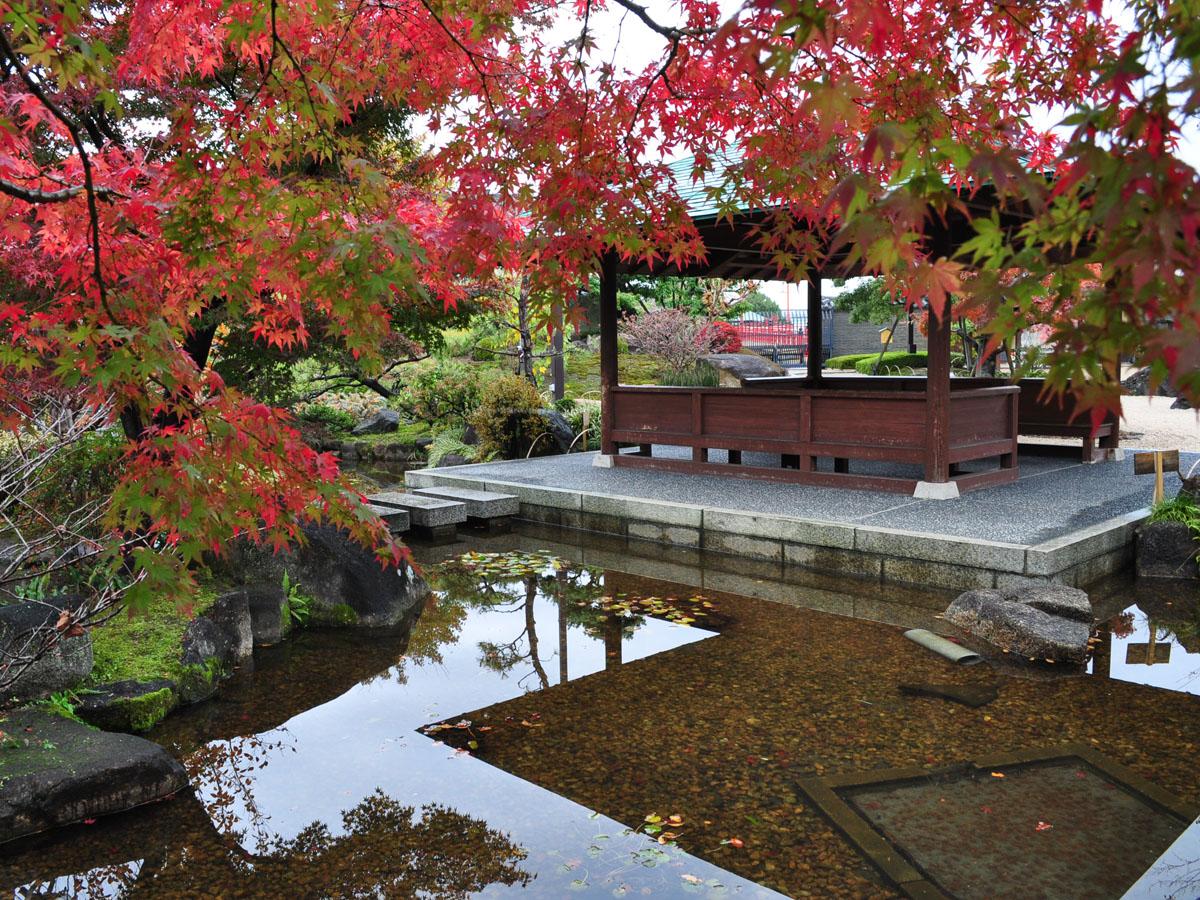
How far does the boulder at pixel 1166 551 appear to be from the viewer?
719cm

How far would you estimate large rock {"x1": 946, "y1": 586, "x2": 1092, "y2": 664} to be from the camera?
5379mm

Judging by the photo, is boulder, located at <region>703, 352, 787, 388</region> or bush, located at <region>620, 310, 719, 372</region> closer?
boulder, located at <region>703, 352, 787, 388</region>

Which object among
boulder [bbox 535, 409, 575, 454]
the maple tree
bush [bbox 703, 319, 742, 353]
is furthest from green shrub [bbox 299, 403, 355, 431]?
the maple tree

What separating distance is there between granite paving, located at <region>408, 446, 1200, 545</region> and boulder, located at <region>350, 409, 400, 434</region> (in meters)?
6.27

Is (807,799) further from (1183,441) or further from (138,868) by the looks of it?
(1183,441)

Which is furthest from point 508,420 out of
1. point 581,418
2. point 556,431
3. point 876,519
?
point 876,519

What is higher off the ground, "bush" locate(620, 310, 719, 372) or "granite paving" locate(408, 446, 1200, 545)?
"bush" locate(620, 310, 719, 372)

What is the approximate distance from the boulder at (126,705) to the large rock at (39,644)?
0.13m

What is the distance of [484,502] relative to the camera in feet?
31.9

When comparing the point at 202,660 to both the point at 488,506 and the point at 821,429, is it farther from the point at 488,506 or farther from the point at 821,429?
the point at 821,429

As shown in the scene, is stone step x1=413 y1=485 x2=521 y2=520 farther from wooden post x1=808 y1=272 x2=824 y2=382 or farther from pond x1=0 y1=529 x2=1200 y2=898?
wooden post x1=808 y1=272 x2=824 y2=382

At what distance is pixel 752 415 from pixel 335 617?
540cm

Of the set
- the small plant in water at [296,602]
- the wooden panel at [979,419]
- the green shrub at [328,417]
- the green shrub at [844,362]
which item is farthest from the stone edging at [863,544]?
the green shrub at [844,362]

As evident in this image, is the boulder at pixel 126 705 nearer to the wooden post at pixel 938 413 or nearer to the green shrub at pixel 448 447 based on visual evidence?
the wooden post at pixel 938 413
